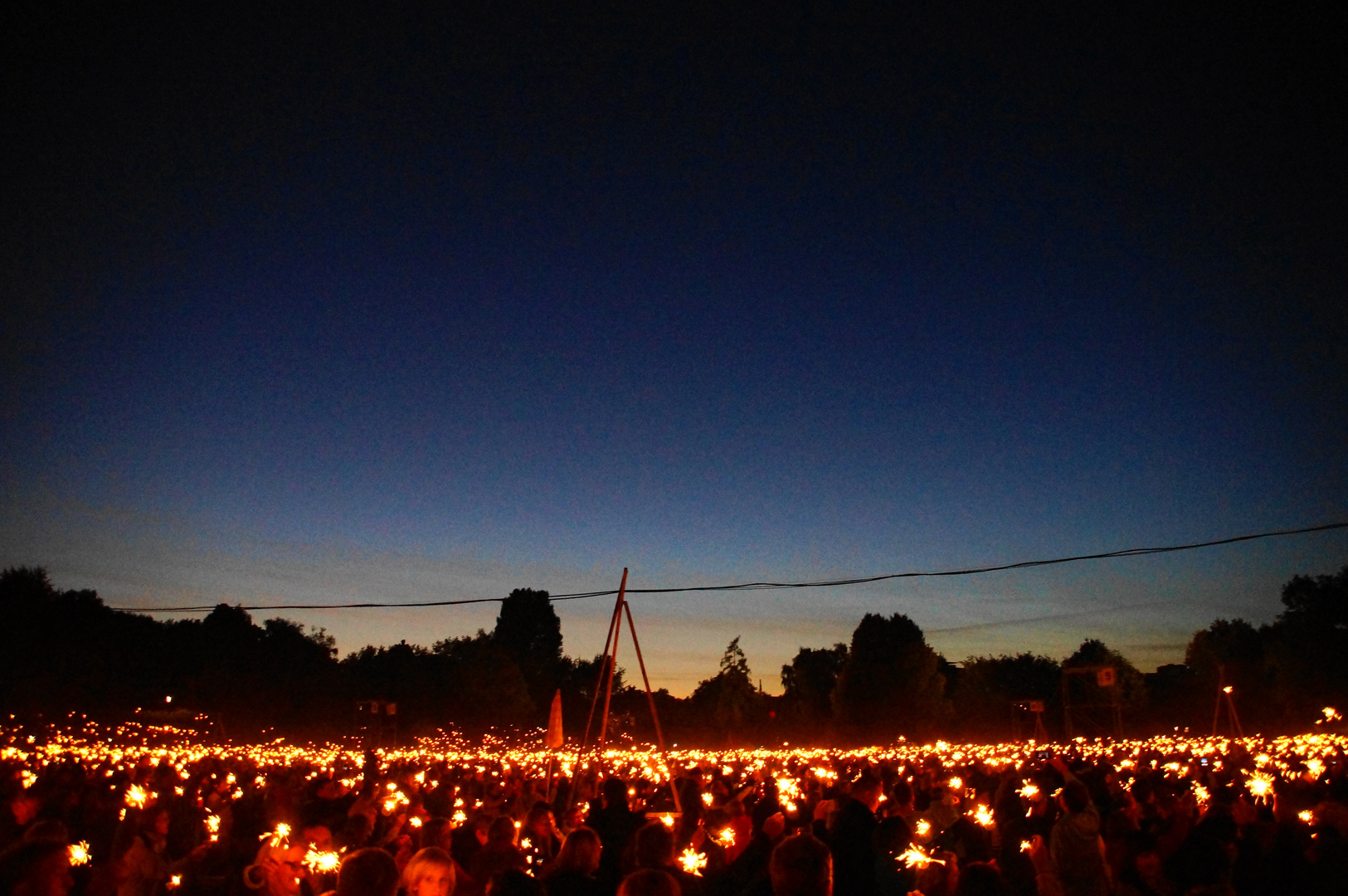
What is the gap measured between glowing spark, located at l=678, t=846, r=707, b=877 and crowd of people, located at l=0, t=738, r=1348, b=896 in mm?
40

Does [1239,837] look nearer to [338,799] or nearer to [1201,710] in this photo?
[338,799]

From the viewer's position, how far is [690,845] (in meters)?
7.60

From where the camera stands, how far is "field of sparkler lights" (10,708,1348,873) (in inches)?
472

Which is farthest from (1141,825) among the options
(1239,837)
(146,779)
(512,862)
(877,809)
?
(146,779)

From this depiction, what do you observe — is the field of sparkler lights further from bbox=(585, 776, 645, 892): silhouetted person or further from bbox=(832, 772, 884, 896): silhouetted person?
bbox=(585, 776, 645, 892): silhouetted person

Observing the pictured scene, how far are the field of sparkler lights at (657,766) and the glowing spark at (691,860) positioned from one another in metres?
0.02

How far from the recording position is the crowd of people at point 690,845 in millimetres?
4711

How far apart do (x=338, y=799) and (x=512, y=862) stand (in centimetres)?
627

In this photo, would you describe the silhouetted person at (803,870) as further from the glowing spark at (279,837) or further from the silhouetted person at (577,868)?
the glowing spark at (279,837)

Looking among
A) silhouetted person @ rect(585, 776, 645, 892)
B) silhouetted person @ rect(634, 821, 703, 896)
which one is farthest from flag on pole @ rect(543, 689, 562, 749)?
silhouetted person @ rect(634, 821, 703, 896)

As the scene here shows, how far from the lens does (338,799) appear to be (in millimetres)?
11211

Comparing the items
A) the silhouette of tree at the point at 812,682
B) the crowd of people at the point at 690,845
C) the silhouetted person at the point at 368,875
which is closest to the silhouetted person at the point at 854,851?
the crowd of people at the point at 690,845

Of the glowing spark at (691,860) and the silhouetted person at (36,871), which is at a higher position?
the silhouetted person at (36,871)

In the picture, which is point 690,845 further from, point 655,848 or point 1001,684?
point 1001,684
